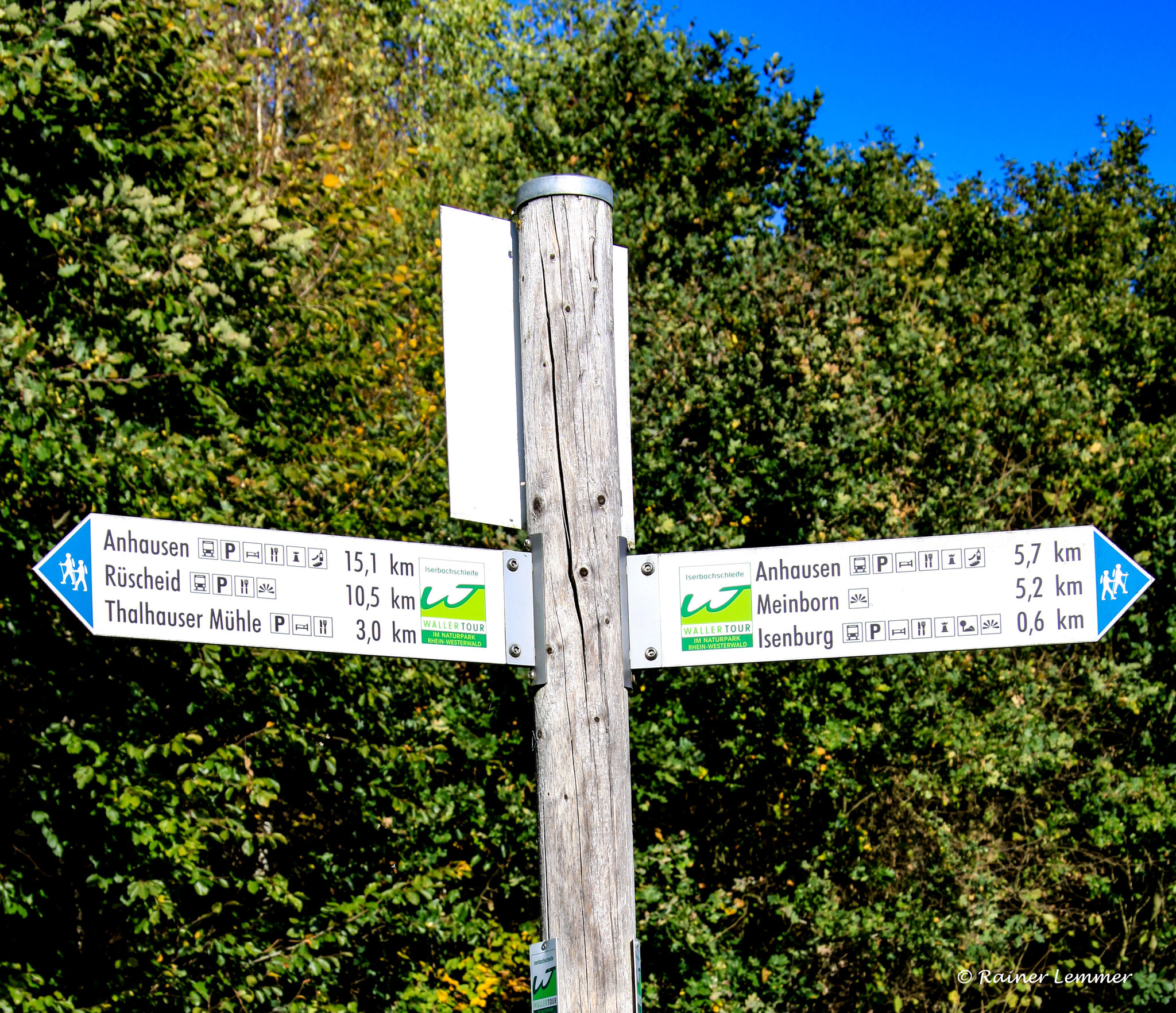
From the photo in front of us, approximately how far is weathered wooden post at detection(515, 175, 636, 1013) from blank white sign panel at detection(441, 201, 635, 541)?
1.8 inches

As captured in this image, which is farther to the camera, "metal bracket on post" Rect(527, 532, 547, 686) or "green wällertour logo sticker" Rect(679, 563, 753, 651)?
"green wällertour logo sticker" Rect(679, 563, 753, 651)

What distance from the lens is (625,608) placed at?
2.44 meters

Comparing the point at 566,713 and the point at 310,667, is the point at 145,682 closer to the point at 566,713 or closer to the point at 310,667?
the point at 310,667

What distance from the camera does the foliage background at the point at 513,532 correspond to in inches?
244

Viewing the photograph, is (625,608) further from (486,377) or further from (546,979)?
(546,979)

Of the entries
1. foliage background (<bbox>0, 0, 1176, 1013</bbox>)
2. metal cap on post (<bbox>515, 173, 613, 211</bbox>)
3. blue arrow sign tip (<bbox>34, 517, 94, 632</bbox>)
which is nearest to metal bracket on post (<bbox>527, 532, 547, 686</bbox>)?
metal cap on post (<bbox>515, 173, 613, 211</bbox>)

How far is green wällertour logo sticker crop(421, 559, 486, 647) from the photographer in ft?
8.09

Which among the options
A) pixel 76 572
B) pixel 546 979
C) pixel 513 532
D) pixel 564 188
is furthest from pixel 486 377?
pixel 513 532

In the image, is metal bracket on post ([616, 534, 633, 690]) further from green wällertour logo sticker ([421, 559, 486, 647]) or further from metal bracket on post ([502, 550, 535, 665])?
green wällertour logo sticker ([421, 559, 486, 647])

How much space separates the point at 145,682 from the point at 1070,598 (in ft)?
17.5

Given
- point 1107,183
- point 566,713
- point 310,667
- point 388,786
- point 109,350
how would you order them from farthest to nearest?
point 1107,183, point 388,786, point 310,667, point 109,350, point 566,713

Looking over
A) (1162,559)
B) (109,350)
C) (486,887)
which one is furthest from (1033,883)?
(109,350)

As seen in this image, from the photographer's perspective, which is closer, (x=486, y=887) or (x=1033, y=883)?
(x=486, y=887)

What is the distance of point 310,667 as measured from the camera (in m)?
7.05
